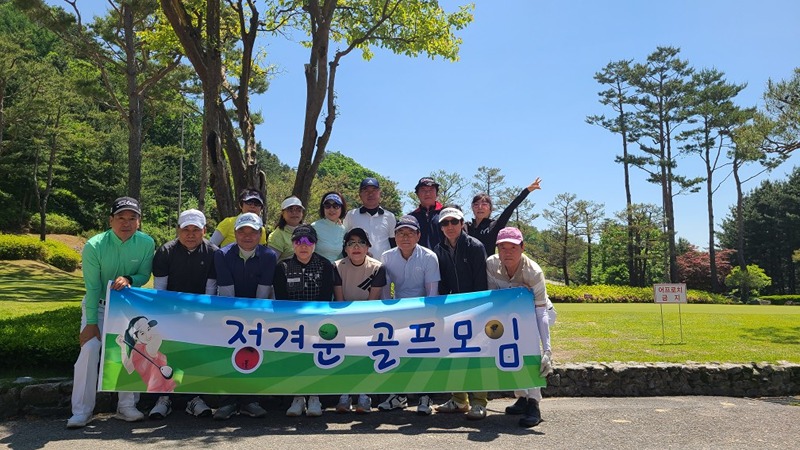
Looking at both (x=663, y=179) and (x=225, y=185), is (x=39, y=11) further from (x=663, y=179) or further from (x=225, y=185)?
(x=663, y=179)

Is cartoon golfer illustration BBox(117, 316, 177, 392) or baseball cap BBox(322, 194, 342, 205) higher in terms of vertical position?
baseball cap BBox(322, 194, 342, 205)

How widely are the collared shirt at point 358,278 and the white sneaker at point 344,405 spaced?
936 mm

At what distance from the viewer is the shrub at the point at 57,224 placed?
3375 centimetres

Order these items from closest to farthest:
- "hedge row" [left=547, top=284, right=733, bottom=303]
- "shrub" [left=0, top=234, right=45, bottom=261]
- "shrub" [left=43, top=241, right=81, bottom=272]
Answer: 1. "shrub" [left=0, top=234, right=45, bottom=261]
2. "shrub" [left=43, top=241, right=81, bottom=272]
3. "hedge row" [left=547, top=284, right=733, bottom=303]

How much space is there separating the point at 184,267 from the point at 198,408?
127 centimetres

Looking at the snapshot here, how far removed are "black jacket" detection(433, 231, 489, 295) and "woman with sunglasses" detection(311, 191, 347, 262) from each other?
1.16m

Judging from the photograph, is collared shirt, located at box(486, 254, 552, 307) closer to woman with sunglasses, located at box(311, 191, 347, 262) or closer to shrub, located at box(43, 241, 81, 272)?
woman with sunglasses, located at box(311, 191, 347, 262)

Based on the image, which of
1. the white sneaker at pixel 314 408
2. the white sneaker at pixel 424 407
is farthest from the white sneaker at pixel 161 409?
the white sneaker at pixel 424 407

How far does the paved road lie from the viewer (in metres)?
4.14

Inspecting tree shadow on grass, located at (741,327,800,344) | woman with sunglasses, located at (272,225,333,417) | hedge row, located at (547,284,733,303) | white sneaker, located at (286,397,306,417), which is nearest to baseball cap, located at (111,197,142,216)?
woman with sunglasses, located at (272,225,333,417)

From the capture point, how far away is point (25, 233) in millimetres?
32781

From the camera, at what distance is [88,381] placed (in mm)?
4617

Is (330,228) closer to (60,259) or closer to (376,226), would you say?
(376,226)

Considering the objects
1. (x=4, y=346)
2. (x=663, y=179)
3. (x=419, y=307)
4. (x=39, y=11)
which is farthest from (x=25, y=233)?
(x=663, y=179)
